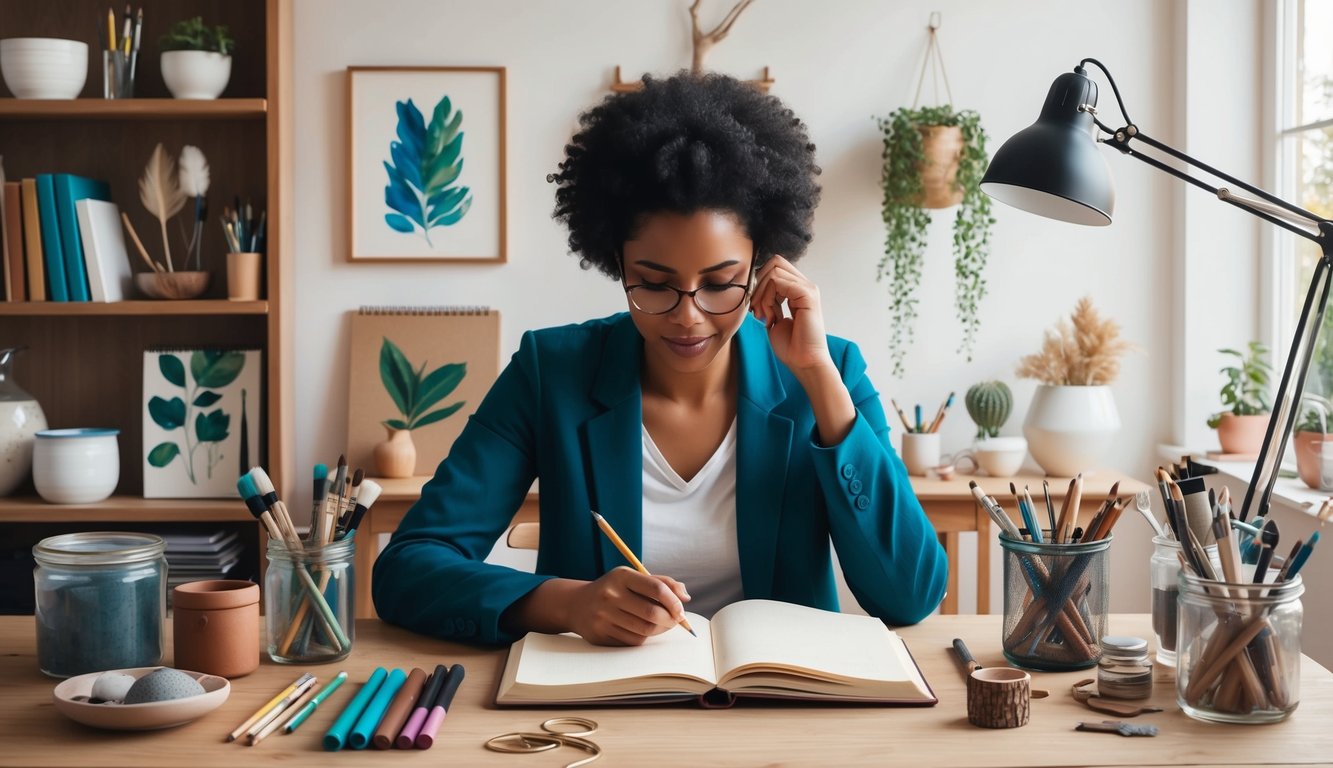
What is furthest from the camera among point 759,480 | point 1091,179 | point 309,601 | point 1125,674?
point 759,480

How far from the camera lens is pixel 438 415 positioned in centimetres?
333

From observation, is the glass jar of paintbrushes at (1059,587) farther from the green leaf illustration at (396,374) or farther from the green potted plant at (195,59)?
the green potted plant at (195,59)

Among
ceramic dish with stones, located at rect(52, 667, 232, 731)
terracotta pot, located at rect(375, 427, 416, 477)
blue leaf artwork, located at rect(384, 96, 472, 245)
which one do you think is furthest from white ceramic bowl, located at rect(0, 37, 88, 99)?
ceramic dish with stones, located at rect(52, 667, 232, 731)

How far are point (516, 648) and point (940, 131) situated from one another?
7.47ft

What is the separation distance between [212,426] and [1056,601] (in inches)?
98.1

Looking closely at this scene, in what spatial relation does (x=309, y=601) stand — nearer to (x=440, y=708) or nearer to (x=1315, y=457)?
(x=440, y=708)

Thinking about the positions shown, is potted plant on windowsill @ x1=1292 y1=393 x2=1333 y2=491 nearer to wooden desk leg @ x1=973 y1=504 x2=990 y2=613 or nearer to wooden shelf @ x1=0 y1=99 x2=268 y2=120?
wooden desk leg @ x1=973 y1=504 x2=990 y2=613

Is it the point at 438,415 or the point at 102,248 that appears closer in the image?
the point at 102,248

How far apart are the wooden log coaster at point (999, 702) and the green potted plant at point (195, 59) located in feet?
8.65

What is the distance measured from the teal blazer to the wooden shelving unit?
5.15 feet

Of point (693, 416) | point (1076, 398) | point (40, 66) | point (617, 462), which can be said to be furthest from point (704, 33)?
point (617, 462)

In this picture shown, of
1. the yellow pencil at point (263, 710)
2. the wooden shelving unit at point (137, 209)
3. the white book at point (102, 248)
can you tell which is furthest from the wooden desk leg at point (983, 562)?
the white book at point (102, 248)

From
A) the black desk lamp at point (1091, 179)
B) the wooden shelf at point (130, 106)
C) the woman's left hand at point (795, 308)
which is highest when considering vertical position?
the wooden shelf at point (130, 106)

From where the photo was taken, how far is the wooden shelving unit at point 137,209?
317 cm
